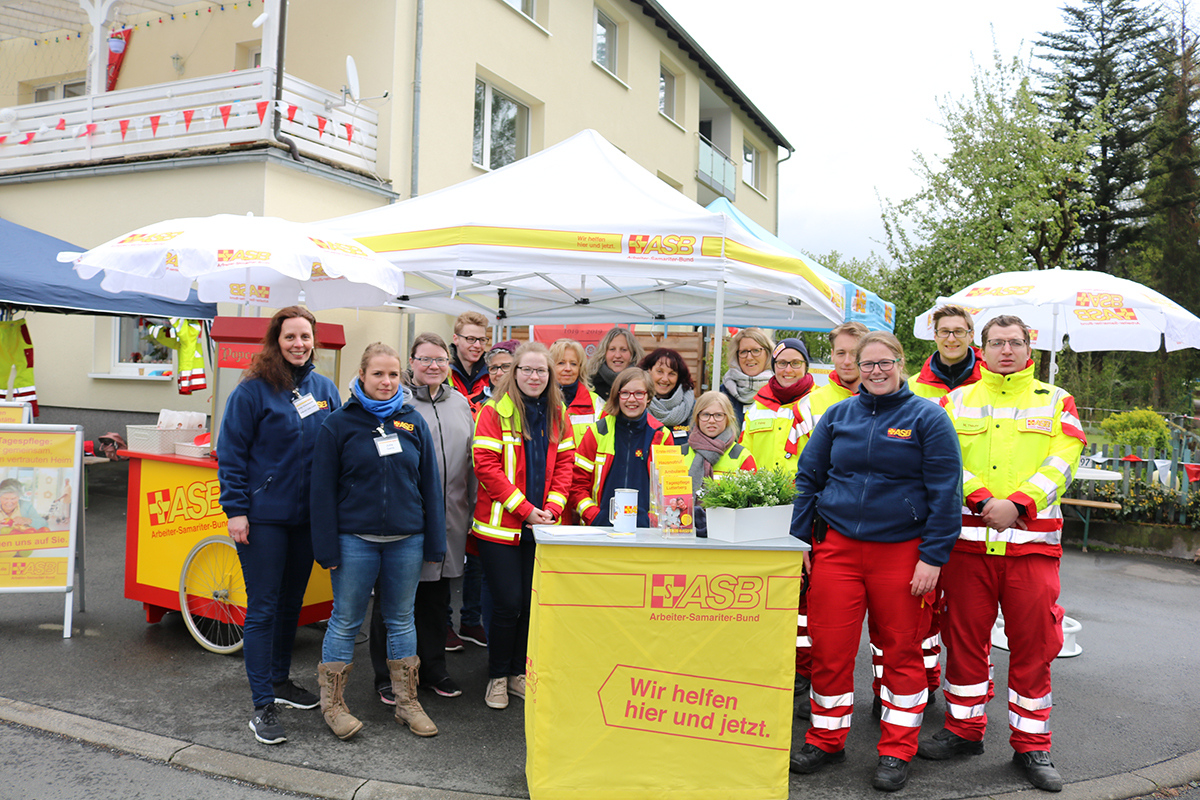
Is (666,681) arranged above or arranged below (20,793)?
above

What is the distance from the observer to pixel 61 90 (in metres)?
15.0

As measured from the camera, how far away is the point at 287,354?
160 inches

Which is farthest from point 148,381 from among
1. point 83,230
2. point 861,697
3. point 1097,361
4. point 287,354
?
point 1097,361

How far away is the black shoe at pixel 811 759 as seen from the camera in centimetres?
375

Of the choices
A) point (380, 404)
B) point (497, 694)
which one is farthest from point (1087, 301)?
point (380, 404)

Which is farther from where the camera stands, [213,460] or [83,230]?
[83,230]

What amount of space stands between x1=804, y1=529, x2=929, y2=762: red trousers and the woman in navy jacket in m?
2.47

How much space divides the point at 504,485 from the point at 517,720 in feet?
3.86

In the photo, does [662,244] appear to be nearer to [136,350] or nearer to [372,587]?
[372,587]

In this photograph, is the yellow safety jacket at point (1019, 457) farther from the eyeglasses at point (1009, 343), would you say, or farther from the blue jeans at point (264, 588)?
the blue jeans at point (264, 588)

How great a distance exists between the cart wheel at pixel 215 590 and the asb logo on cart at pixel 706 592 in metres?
2.75

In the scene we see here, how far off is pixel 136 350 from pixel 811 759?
481 inches

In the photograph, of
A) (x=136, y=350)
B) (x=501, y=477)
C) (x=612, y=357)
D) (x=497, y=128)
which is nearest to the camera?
(x=501, y=477)

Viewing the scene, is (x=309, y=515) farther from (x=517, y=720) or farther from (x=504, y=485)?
(x=517, y=720)
